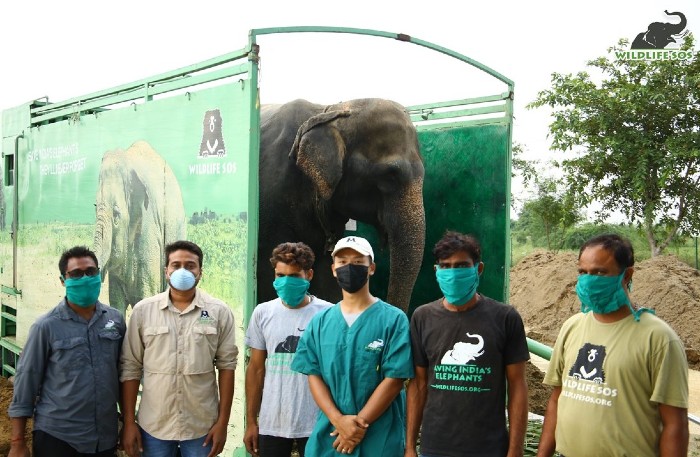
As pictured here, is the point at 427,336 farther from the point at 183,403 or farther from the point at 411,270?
the point at 411,270

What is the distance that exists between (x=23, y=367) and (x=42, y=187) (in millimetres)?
3950

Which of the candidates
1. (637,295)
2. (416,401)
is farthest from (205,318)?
(637,295)

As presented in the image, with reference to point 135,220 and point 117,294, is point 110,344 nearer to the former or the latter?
point 135,220

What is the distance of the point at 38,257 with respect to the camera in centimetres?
730

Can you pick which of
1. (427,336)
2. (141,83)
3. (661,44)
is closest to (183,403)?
(427,336)

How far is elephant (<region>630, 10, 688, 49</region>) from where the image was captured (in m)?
15.7

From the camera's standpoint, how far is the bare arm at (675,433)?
112 inches

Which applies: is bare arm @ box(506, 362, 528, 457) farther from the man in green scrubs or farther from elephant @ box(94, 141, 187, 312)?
elephant @ box(94, 141, 187, 312)

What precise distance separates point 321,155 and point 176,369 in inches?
117

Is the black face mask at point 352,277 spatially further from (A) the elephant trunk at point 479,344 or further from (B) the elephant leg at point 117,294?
(B) the elephant leg at point 117,294

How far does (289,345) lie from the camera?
3.81 meters

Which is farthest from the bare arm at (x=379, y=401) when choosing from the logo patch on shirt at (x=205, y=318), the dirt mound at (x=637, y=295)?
the dirt mound at (x=637, y=295)

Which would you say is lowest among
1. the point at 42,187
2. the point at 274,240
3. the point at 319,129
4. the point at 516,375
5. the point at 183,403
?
the point at 183,403

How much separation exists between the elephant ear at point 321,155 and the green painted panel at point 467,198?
107 centimetres
